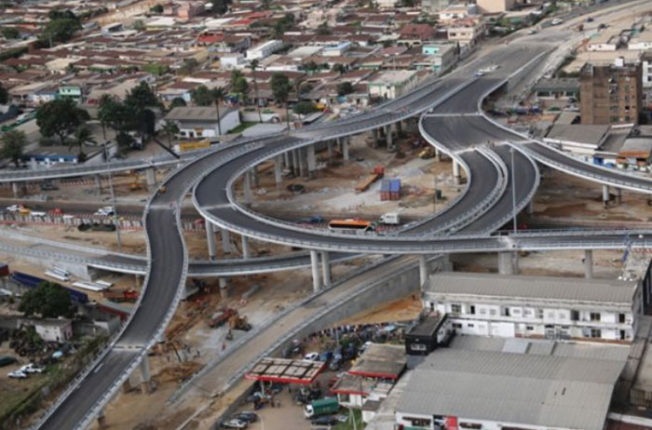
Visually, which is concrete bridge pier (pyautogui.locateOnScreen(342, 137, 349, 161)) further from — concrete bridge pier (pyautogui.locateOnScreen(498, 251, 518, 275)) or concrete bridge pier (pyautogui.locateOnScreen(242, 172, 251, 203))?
concrete bridge pier (pyautogui.locateOnScreen(498, 251, 518, 275))

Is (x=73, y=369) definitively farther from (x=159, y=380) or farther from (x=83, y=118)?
(x=83, y=118)

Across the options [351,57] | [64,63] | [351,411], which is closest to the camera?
[351,411]

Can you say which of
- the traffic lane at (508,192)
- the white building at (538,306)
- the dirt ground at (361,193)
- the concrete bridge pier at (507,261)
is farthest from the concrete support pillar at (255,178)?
the white building at (538,306)

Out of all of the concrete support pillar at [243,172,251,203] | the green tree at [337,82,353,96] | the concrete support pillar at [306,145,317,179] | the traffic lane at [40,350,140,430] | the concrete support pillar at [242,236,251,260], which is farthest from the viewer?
the green tree at [337,82,353,96]

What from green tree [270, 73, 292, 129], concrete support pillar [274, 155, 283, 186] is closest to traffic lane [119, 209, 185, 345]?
concrete support pillar [274, 155, 283, 186]


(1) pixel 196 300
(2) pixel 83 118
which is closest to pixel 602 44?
(2) pixel 83 118

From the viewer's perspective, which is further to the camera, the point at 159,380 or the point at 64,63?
the point at 64,63
